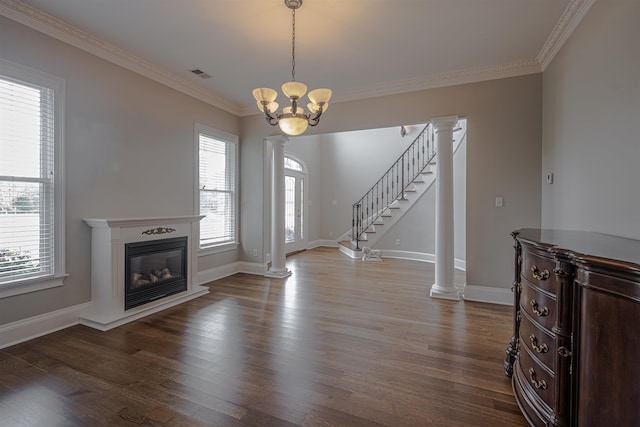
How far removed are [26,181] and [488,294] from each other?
518 centimetres

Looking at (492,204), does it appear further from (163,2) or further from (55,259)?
(55,259)

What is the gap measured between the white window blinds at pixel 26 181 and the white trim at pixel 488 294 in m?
4.75

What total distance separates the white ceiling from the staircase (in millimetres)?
3005

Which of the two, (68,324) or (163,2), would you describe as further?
(68,324)

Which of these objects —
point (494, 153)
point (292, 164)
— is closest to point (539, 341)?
point (494, 153)

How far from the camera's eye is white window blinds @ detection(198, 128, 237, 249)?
4.72 m

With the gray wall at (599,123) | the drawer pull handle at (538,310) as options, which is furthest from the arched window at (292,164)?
the drawer pull handle at (538,310)

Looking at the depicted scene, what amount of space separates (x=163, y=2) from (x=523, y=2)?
3082 mm

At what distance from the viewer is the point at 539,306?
1586 millimetres

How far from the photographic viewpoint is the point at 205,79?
162 inches

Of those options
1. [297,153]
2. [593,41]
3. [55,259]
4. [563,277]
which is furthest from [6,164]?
[297,153]

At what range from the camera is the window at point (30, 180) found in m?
2.57

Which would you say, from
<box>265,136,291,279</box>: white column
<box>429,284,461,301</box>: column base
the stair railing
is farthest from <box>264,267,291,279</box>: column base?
the stair railing

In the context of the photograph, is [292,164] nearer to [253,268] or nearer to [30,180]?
[253,268]
